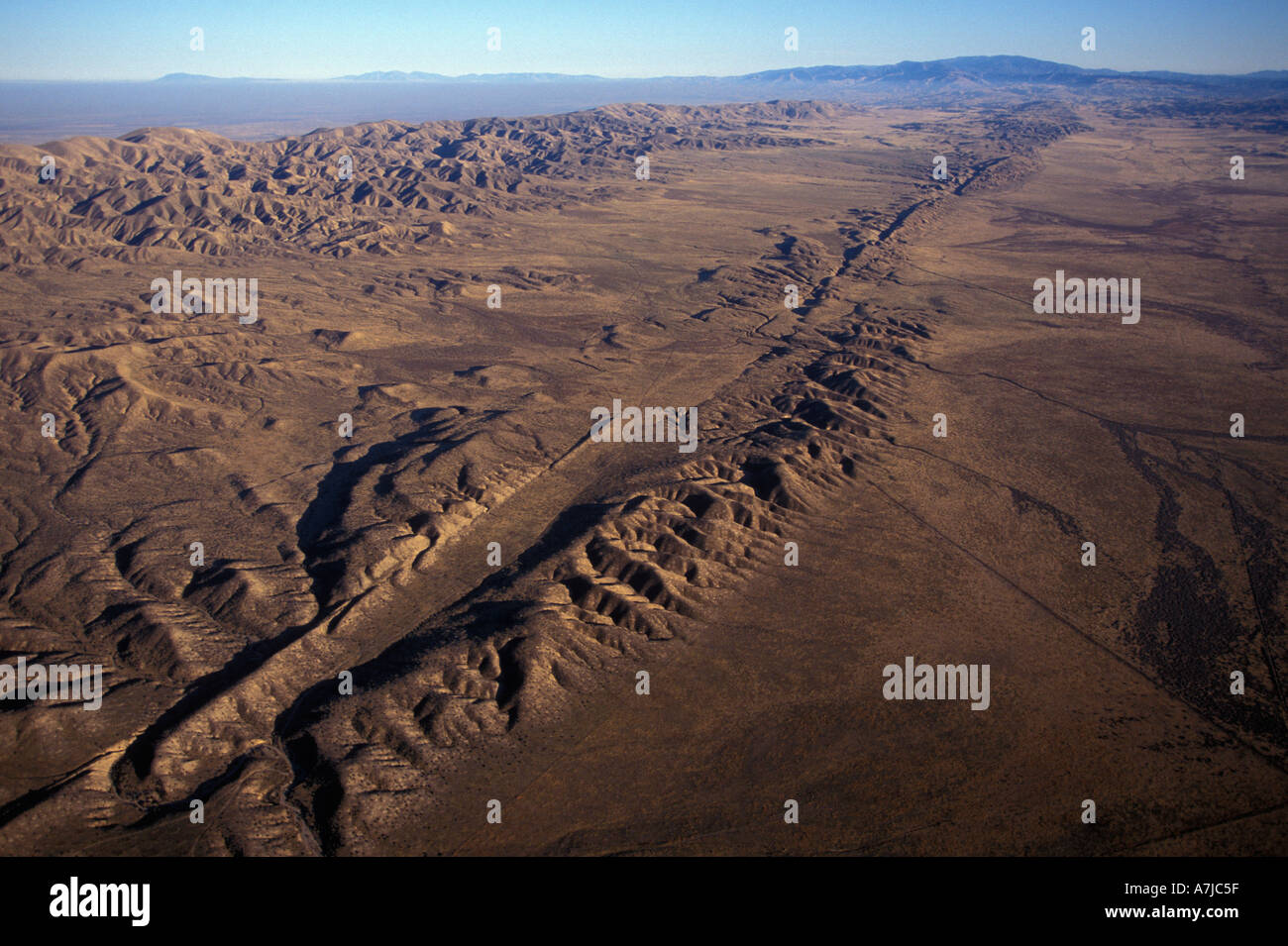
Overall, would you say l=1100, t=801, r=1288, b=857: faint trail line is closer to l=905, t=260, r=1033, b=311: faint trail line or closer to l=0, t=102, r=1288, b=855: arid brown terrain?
l=0, t=102, r=1288, b=855: arid brown terrain

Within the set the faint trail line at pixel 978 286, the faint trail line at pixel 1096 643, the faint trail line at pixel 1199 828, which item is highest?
the faint trail line at pixel 978 286

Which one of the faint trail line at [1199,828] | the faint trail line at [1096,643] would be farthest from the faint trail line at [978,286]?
the faint trail line at [1199,828]

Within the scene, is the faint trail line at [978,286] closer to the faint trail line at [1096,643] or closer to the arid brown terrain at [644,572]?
the arid brown terrain at [644,572]

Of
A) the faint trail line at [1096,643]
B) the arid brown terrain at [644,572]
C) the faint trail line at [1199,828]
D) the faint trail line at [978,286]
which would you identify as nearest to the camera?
the faint trail line at [1199,828]

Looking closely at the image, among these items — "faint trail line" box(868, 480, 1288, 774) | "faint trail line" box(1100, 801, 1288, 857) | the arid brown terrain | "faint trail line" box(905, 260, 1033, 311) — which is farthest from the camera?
"faint trail line" box(905, 260, 1033, 311)

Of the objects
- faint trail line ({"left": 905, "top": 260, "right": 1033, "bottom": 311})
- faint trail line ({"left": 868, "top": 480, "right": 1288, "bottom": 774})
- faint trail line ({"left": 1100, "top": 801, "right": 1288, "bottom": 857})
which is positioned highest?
faint trail line ({"left": 905, "top": 260, "right": 1033, "bottom": 311})

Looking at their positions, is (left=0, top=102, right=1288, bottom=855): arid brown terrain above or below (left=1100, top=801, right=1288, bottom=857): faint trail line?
above

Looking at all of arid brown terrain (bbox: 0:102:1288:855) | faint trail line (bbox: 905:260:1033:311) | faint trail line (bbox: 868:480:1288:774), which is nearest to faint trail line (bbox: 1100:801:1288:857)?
arid brown terrain (bbox: 0:102:1288:855)
